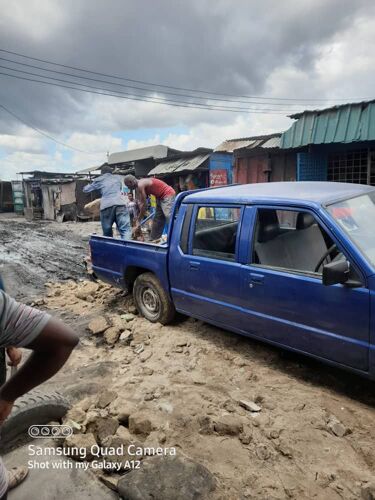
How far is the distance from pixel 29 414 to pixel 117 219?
5220mm

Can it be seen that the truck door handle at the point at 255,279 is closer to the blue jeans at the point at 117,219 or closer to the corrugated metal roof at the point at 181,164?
the blue jeans at the point at 117,219

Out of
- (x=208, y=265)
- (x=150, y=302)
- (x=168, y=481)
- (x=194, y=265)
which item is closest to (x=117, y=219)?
(x=150, y=302)

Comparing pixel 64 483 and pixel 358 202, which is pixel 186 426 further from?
pixel 358 202

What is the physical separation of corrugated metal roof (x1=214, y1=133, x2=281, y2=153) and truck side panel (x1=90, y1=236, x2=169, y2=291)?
6.98m

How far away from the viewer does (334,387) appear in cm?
316

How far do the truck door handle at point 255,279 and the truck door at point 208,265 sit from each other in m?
0.14

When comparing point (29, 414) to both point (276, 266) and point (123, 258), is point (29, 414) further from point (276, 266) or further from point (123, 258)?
point (123, 258)

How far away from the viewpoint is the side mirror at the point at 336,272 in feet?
8.36

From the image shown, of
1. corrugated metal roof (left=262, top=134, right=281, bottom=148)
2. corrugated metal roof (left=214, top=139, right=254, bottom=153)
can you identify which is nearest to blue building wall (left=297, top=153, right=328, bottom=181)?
corrugated metal roof (left=262, top=134, right=281, bottom=148)

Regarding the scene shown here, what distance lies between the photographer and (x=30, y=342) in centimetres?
127

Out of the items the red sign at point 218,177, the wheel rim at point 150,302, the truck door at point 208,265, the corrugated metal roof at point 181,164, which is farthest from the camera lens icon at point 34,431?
the corrugated metal roof at point 181,164

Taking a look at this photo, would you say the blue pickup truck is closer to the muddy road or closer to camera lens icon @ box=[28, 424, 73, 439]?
camera lens icon @ box=[28, 424, 73, 439]

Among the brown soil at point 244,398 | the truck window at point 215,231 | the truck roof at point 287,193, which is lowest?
the brown soil at point 244,398

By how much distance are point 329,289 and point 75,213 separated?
22.2 metres
